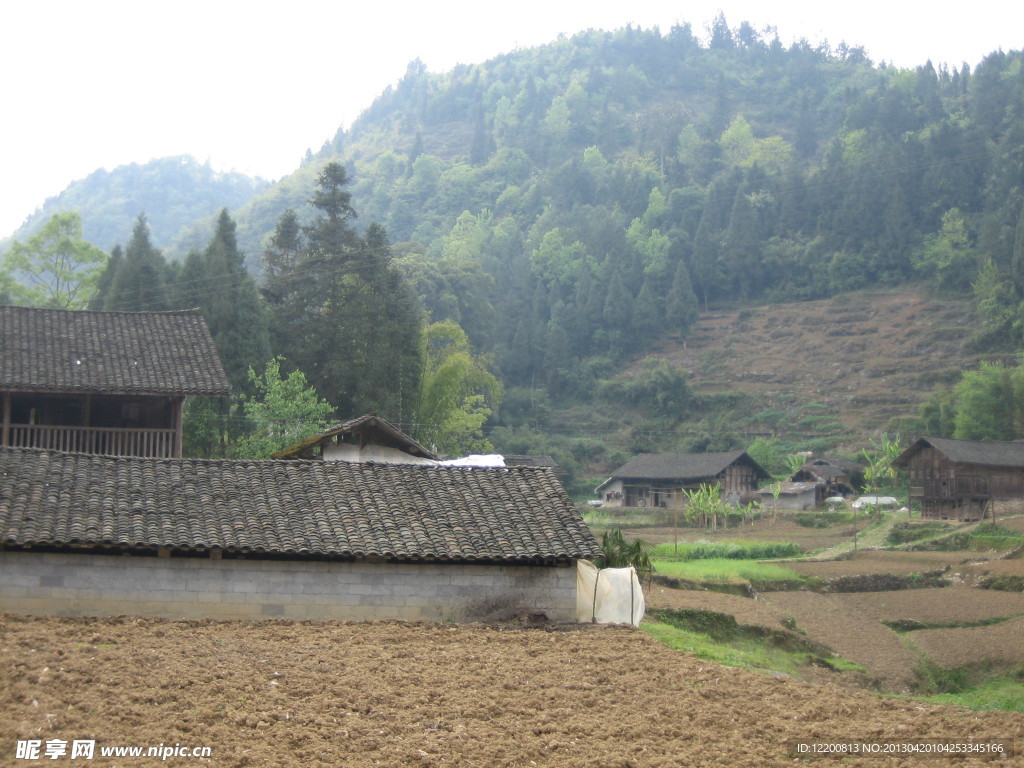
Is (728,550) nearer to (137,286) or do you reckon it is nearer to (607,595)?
(607,595)

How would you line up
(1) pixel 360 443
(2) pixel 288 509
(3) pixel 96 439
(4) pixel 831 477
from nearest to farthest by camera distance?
1. (2) pixel 288 509
2. (3) pixel 96 439
3. (1) pixel 360 443
4. (4) pixel 831 477

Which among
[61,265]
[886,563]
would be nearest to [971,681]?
[886,563]

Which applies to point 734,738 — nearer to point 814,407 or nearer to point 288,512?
point 288,512

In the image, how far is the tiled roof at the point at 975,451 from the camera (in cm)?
5412

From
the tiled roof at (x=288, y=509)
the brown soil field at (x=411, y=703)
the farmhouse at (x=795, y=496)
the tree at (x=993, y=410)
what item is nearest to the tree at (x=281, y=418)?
the tiled roof at (x=288, y=509)

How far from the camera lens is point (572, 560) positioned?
17.8 m

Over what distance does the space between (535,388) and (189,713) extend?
286 ft

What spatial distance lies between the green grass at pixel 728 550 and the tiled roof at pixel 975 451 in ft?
43.9

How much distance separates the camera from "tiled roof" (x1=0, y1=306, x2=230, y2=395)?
1024 inches

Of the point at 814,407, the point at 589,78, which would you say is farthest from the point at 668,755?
the point at 589,78

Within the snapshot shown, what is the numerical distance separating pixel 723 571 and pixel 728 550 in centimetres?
995

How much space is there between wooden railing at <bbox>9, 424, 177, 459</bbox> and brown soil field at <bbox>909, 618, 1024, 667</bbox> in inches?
720

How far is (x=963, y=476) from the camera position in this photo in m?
54.9

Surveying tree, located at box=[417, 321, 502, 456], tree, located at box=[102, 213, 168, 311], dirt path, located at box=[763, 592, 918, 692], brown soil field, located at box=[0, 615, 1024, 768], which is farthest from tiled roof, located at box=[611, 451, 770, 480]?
brown soil field, located at box=[0, 615, 1024, 768]
